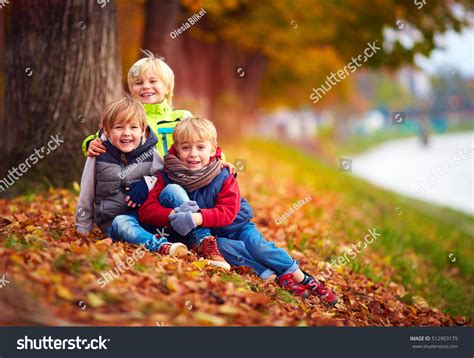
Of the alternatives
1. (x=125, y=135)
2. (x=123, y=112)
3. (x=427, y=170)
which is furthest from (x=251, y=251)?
(x=427, y=170)

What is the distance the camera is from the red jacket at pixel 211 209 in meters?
5.21

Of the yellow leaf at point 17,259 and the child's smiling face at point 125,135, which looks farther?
the child's smiling face at point 125,135

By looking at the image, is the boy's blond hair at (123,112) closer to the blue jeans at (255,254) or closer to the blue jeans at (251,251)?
the blue jeans at (251,251)

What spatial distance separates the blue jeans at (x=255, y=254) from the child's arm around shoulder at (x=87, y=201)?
45.8 inches

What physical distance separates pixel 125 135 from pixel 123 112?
8.1 inches

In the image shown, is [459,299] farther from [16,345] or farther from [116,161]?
[16,345]

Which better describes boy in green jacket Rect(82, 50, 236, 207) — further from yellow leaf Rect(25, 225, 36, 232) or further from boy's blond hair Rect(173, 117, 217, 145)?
yellow leaf Rect(25, 225, 36, 232)

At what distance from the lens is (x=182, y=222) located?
5.11m

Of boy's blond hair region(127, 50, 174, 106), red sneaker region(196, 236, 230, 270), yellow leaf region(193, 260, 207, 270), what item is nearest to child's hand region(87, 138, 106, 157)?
boy's blond hair region(127, 50, 174, 106)

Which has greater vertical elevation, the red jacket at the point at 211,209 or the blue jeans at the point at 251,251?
the red jacket at the point at 211,209

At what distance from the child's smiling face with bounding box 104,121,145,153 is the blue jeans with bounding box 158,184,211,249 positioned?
52cm

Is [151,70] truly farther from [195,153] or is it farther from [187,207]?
[187,207]

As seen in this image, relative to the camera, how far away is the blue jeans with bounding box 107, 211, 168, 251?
5.24m

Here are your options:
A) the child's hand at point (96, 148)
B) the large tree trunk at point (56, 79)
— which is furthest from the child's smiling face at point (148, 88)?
the large tree trunk at point (56, 79)
